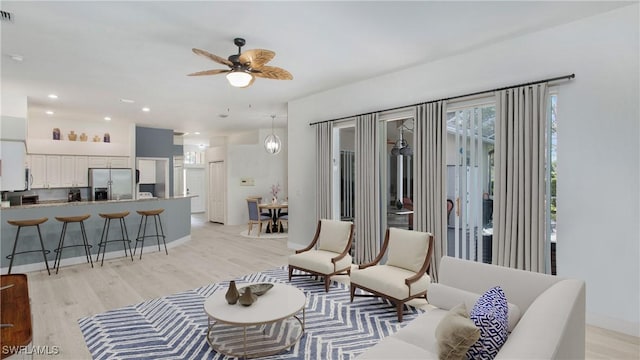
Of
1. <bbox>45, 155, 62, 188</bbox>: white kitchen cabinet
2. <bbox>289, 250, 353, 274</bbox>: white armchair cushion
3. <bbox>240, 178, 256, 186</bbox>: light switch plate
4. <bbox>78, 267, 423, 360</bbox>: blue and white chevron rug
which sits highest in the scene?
<bbox>45, 155, 62, 188</bbox>: white kitchen cabinet

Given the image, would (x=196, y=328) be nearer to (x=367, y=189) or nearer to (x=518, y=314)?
(x=518, y=314)

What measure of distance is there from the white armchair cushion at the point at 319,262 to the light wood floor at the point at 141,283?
1029mm

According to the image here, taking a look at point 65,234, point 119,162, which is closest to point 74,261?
point 65,234

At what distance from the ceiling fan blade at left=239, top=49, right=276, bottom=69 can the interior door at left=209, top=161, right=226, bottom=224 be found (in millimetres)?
7106

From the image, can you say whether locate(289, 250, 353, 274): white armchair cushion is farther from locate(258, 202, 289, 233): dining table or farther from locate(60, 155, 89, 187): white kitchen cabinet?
locate(60, 155, 89, 187): white kitchen cabinet

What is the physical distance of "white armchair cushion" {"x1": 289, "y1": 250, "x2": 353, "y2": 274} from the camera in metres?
4.05

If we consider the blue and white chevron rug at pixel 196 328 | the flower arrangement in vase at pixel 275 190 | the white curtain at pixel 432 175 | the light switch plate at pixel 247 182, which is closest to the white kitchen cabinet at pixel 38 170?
the light switch plate at pixel 247 182

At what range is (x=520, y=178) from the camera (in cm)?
344

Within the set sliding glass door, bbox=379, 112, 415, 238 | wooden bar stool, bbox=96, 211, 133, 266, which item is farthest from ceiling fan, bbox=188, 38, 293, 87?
wooden bar stool, bbox=96, 211, 133, 266

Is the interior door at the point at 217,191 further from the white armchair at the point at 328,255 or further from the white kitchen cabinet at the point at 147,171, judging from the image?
the white armchair at the point at 328,255

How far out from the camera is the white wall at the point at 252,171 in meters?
9.95

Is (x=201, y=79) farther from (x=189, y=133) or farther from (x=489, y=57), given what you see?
(x=189, y=133)

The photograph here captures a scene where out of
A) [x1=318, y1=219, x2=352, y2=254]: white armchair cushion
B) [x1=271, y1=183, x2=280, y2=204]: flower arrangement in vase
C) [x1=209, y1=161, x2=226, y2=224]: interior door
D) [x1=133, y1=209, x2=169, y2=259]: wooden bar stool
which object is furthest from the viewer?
[x1=209, y1=161, x2=226, y2=224]: interior door

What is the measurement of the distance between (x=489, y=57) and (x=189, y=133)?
30.0ft
